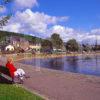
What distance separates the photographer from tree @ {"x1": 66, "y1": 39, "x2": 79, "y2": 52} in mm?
155875

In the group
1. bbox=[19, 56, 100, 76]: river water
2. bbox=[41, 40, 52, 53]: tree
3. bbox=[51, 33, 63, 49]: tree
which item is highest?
bbox=[51, 33, 63, 49]: tree

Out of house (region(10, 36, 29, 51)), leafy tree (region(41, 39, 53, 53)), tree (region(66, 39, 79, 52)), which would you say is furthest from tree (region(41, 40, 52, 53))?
house (region(10, 36, 29, 51))

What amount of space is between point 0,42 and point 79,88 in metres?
4.06

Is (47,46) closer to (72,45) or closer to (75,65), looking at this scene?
(72,45)

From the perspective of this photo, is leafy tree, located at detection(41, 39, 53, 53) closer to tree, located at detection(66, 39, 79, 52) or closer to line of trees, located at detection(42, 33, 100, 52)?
line of trees, located at detection(42, 33, 100, 52)

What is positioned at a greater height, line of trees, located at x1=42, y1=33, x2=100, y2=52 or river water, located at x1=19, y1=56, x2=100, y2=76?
line of trees, located at x1=42, y1=33, x2=100, y2=52

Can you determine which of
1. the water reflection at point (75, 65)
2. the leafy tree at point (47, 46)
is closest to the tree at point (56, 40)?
the leafy tree at point (47, 46)

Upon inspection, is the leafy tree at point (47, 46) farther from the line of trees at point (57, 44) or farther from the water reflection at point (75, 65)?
the water reflection at point (75, 65)

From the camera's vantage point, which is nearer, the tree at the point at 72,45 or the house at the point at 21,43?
the tree at the point at 72,45

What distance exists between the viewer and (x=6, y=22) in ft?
39.5

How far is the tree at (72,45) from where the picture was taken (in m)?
156

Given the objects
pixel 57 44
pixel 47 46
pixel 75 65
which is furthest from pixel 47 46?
pixel 75 65

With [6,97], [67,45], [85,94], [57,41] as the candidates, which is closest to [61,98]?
[85,94]

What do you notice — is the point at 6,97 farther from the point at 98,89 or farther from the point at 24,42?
the point at 24,42
